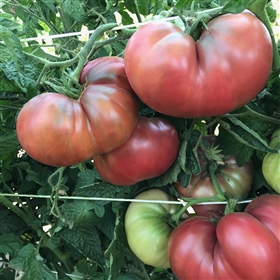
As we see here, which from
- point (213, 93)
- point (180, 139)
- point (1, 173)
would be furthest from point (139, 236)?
point (1, 173)

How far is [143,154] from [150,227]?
0.13m

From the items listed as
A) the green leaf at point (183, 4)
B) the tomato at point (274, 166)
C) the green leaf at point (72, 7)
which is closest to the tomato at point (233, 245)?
the tomato at point (274, 166)

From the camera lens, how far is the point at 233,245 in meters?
0.46

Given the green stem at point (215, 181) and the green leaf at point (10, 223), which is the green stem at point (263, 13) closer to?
the green stem at point (215, 181)

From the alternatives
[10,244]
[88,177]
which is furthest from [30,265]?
[88,177]

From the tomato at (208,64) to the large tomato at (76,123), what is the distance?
0.21 ft

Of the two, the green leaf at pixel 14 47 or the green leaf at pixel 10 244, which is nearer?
the green leaf at pixel 14 47

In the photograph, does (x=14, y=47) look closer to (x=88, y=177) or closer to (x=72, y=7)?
(x=72, y=7)

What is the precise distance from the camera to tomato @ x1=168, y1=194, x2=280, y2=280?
1.48 ft

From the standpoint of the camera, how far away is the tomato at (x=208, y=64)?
0.39 m

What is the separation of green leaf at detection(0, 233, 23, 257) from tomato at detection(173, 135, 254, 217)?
0.38 meters

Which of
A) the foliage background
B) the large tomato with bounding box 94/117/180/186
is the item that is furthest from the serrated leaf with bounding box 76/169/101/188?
the large tomato with bounding box 94/117/180/186

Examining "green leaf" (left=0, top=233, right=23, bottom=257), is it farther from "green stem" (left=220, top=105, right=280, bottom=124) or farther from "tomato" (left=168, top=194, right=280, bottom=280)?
"green stem" (left=220, top=105, right=280, bottom=124)

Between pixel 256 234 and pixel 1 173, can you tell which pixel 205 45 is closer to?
pixel 256 234
